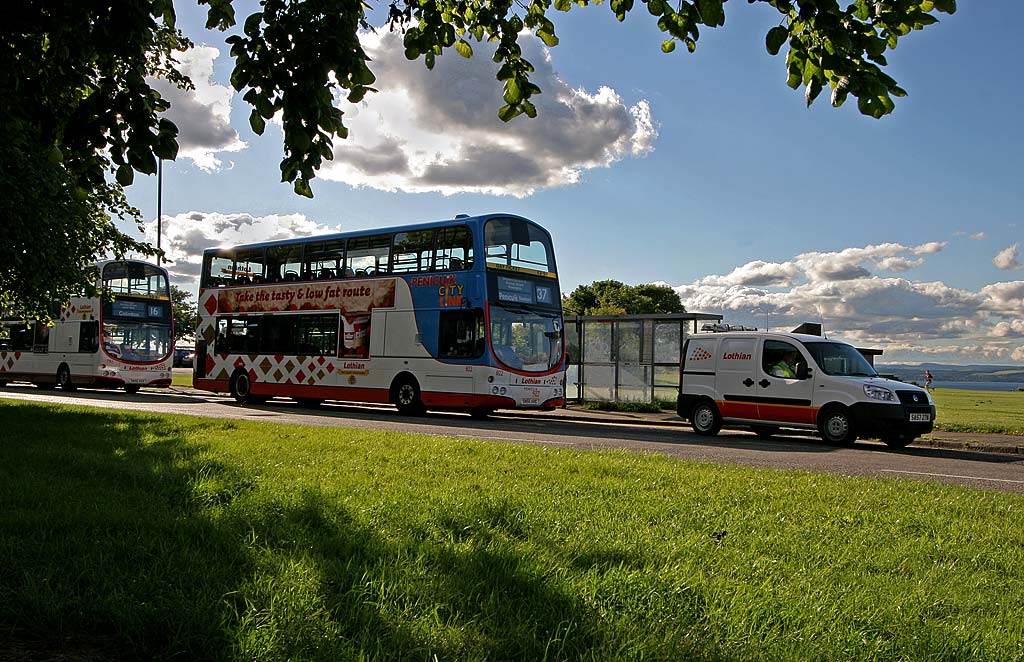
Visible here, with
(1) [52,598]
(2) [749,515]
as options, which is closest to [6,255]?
(1) [52,598]

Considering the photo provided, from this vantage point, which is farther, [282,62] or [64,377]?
[64,377]

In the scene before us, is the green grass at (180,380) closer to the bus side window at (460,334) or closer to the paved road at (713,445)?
the paved road at (713,445)

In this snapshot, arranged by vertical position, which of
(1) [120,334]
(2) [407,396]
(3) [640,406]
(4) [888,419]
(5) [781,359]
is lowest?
(3) [640,406]

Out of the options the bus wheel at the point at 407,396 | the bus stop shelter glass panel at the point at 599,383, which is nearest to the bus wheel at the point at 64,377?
the bus wheel at the point at 407,396

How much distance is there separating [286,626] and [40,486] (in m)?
3.94

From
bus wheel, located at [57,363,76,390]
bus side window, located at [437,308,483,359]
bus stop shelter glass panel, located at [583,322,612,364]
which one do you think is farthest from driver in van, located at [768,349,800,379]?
bus wheel, located at [57,363,76,390]

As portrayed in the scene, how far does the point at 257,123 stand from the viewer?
4.92m

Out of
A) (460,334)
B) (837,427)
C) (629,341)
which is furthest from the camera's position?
(629,341)

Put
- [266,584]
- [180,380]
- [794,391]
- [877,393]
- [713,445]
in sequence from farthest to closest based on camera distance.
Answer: [180,380], [794,391], [877,393], [713,445], [266,584]

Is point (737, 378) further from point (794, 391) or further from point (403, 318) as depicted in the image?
point (403, 318)

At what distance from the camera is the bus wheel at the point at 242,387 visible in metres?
25.4

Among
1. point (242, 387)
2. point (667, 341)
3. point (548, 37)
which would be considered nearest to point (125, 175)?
point (548, 37)

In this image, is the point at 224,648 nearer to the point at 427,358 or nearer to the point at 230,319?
the point at 427,358

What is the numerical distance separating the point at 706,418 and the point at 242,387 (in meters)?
14.8
